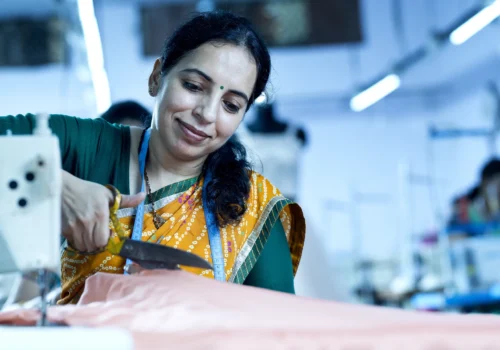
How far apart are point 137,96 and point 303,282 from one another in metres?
6.67

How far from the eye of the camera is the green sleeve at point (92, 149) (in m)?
1.37

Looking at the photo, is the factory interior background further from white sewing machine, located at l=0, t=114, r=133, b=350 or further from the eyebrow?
white sewing machine, located at l=0, t=114, r=133, b=350

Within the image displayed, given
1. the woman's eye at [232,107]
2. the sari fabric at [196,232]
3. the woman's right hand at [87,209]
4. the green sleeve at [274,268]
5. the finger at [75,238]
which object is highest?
the woman's eye at [232,107]

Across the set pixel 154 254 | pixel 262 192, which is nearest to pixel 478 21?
pixel 262 192

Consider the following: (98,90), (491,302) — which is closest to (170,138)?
(491,302)

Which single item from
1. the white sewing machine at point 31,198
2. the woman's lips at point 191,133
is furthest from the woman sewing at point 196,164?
the white sewing machine at point 31,198

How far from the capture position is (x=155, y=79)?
1505 mm

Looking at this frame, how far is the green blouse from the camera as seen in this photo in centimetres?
137

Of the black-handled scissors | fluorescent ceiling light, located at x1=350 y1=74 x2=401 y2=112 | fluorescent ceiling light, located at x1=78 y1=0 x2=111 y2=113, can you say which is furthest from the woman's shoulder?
fluorescent ceiling light, located at x1=350 y1=74 x2=401 y2=112

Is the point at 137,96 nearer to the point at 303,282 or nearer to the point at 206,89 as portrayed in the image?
the point at 303,282

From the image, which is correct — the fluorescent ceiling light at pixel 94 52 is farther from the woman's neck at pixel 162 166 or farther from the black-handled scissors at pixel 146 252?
the black-handled scissors at pixel 146 252

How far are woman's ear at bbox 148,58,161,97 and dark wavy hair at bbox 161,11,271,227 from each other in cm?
2

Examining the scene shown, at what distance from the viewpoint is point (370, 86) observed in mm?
8750

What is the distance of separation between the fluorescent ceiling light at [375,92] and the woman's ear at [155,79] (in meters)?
7.01
